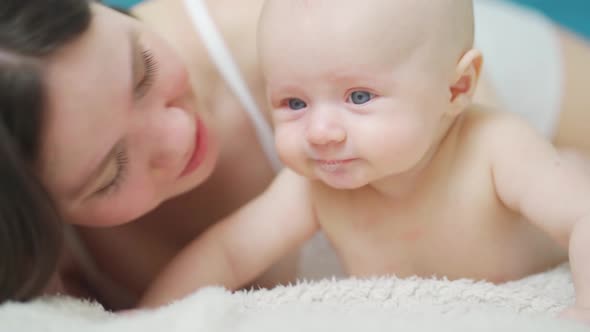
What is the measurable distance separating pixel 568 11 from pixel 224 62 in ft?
2.96

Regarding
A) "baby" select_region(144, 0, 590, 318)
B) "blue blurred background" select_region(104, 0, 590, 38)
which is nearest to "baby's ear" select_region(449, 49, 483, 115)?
"baby" select_region(144, 0, 590, 318)

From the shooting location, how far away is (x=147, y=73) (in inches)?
29.5

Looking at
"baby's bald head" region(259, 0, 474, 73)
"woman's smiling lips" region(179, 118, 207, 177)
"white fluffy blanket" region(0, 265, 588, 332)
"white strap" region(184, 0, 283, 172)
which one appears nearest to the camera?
"white fluffy blanket" region(0, 265, 588, 332)

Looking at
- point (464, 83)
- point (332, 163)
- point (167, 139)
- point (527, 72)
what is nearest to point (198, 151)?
point (167, 139)

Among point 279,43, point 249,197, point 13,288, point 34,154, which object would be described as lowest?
point 249,197

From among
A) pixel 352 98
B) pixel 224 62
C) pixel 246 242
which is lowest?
pixel 246 242

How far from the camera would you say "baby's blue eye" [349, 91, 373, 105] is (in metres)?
0.68

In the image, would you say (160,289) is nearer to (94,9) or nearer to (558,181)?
(94,9)

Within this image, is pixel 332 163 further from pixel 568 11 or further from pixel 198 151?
pixel 568 11

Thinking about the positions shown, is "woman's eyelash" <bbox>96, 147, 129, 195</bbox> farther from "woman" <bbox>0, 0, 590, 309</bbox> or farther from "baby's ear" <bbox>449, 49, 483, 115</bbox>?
"baby's ear" <bbox>449, 49, 483, 115</bbox>

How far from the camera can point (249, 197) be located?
1.03 metres

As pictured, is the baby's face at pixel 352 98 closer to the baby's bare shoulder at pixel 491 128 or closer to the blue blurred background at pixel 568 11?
the baby's bare shoulder at pixel 491 128

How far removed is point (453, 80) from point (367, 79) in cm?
10

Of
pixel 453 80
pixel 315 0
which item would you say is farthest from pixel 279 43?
pixel 453 80
